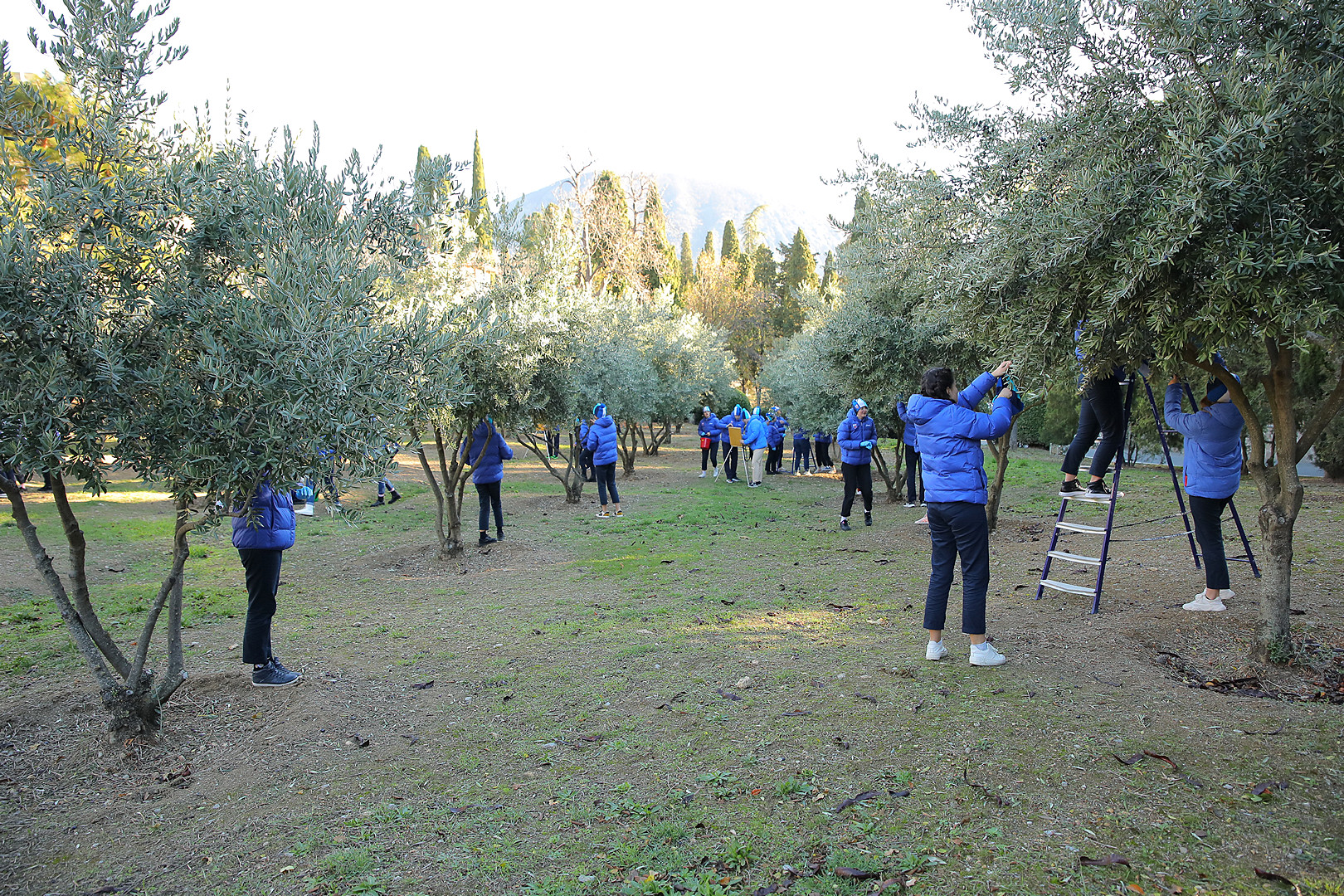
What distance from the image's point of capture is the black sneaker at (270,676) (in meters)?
6.09

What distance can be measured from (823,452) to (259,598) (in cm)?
2262

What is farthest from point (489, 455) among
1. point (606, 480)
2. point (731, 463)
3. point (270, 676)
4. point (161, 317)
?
point (731, 463)

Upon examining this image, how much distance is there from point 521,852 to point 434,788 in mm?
1010

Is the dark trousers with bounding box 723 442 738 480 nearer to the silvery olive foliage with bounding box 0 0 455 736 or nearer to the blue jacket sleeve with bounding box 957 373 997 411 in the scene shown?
the blue jacket sleeve with bounding box 957 373 997 411

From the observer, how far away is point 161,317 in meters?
4.47

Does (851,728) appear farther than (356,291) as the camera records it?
Yes

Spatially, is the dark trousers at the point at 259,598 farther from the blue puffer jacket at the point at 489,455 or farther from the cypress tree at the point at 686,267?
the cypress tree at the point at 686,267

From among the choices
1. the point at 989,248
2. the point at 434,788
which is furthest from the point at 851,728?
the point at 989,248

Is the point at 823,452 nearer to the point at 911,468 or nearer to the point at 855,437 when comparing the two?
the point at 911,468

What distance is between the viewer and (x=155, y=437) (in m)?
4.49

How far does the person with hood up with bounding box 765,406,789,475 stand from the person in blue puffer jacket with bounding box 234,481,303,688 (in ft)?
67.5

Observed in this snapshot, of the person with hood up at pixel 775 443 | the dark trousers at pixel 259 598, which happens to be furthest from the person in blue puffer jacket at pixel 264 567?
the person with hood up at pixel 775 443

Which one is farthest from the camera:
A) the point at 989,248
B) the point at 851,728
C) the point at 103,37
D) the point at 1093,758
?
the point at 989,248

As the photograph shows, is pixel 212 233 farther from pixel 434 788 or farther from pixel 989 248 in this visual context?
pixel 989 248
